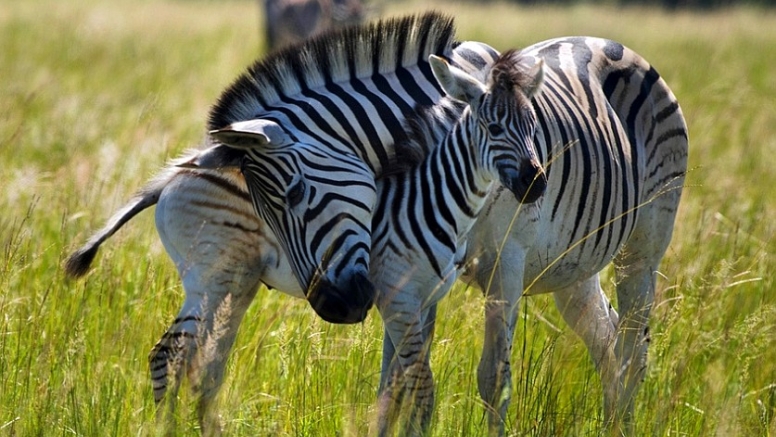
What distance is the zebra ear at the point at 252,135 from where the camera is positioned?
3.51 m

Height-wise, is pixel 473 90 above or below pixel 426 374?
above

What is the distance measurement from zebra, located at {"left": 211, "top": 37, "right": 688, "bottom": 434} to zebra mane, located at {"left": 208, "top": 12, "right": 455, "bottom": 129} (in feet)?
0.04

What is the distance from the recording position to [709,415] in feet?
12.1

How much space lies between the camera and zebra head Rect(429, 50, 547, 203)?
3.51 m

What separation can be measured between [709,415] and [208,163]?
6.57 ft

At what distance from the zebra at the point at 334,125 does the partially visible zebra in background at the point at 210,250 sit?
3 centimetres

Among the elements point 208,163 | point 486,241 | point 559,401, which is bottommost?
point 559,401

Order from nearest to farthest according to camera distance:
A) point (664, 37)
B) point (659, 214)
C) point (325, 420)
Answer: point (325, 420), point (659, 214), point (664, 37)

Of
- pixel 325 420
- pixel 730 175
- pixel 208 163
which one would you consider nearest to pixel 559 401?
pixel 325 420

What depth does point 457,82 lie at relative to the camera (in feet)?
12.0

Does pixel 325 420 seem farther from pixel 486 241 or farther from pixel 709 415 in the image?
pixel 709 415

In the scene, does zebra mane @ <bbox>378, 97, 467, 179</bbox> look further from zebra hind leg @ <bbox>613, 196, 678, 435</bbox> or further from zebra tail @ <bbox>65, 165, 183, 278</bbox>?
zebra hind leg @ <bbox>613, 196, 678, 435</bbox>

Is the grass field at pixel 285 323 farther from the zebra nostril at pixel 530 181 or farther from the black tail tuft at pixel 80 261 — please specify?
the zebra nostril at pixel 530 181

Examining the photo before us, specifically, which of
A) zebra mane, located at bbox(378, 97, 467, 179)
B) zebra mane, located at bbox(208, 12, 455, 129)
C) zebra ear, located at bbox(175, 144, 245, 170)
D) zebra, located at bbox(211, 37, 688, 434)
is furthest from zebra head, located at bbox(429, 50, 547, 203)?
zebra ear, located at bbox(175, 144, 245, 170)
